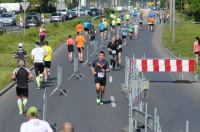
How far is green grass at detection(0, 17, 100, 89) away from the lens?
101 feet

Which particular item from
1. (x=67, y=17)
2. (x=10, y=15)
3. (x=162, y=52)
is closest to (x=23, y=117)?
(x=162, y=52)

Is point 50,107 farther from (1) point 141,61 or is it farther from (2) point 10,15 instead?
(2) point 10,15

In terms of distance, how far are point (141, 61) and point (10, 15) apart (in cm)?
5551

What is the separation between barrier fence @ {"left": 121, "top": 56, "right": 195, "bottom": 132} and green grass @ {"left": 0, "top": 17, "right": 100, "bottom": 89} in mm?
5407

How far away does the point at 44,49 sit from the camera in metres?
26.0

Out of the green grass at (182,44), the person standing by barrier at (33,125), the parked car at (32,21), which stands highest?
the person standing by barrier at (33,125)

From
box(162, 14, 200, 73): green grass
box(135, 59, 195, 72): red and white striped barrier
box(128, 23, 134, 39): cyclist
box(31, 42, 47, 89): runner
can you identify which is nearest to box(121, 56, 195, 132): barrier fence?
box(135, 59, 195, 72): red and white striped barrier

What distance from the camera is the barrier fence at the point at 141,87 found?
12344 mm

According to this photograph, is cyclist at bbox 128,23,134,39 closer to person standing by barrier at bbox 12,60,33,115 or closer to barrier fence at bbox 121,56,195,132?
barrier fence at bbox 121,56,195,132

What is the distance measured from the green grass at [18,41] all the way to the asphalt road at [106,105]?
7.28 ft

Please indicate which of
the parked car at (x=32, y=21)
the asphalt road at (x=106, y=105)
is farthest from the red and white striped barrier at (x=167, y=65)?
the parked car at (x=32, y=21)

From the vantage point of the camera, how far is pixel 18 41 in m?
47.9

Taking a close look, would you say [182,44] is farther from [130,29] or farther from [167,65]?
[167,65]

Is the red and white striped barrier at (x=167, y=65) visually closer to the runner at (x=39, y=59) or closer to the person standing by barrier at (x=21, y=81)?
the runner at (x=39, y=59)
